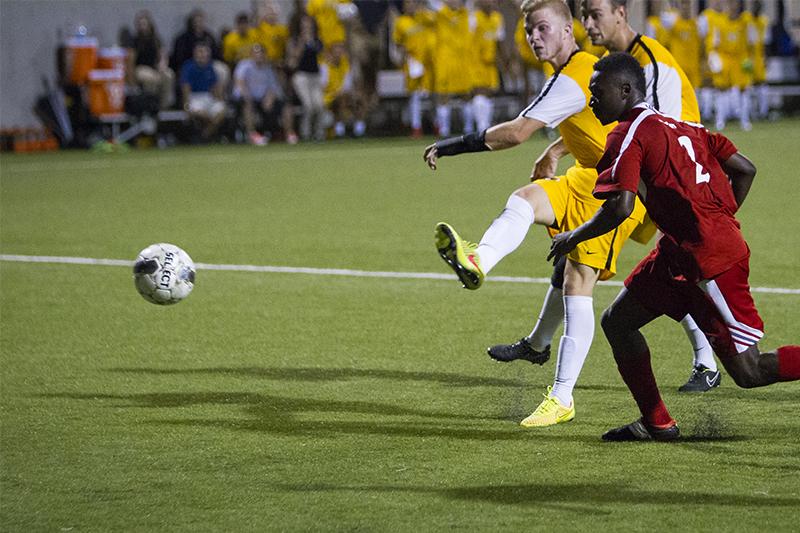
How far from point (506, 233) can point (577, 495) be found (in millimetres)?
1458

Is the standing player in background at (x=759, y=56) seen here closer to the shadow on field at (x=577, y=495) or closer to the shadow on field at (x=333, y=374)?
the shadow on field at (x=333, y=374)

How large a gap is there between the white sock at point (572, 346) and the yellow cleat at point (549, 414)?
0.03 m

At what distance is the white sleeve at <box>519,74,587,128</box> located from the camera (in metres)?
6.00

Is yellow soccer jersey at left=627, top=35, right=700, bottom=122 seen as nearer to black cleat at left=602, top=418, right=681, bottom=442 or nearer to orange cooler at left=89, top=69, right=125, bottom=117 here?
black cleat at left=602, top=418, right=681, bottom=442

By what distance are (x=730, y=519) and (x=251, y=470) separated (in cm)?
174

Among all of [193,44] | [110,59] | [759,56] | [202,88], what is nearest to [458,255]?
[110,59]

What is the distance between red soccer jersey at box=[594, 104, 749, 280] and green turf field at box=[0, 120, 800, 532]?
77cm

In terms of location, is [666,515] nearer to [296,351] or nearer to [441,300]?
[296,351]

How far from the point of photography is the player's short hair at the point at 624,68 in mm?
5109

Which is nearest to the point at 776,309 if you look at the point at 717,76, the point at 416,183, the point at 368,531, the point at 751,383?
the point at 751,383

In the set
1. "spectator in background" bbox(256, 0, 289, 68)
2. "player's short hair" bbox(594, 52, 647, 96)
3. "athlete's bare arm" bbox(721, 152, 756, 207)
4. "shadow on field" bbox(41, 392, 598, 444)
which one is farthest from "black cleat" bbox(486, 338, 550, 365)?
"spectator in background" bbox(256, 0, 289, 68)

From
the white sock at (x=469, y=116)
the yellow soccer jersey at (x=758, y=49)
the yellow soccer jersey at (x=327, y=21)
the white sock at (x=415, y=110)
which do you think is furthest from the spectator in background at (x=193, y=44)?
the yellow soccer jersey at (x=758, y=49)

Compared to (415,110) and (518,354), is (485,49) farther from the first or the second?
(518,354)

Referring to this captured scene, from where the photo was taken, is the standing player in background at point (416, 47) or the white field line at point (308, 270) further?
the standing player in background at point (416, 47)
